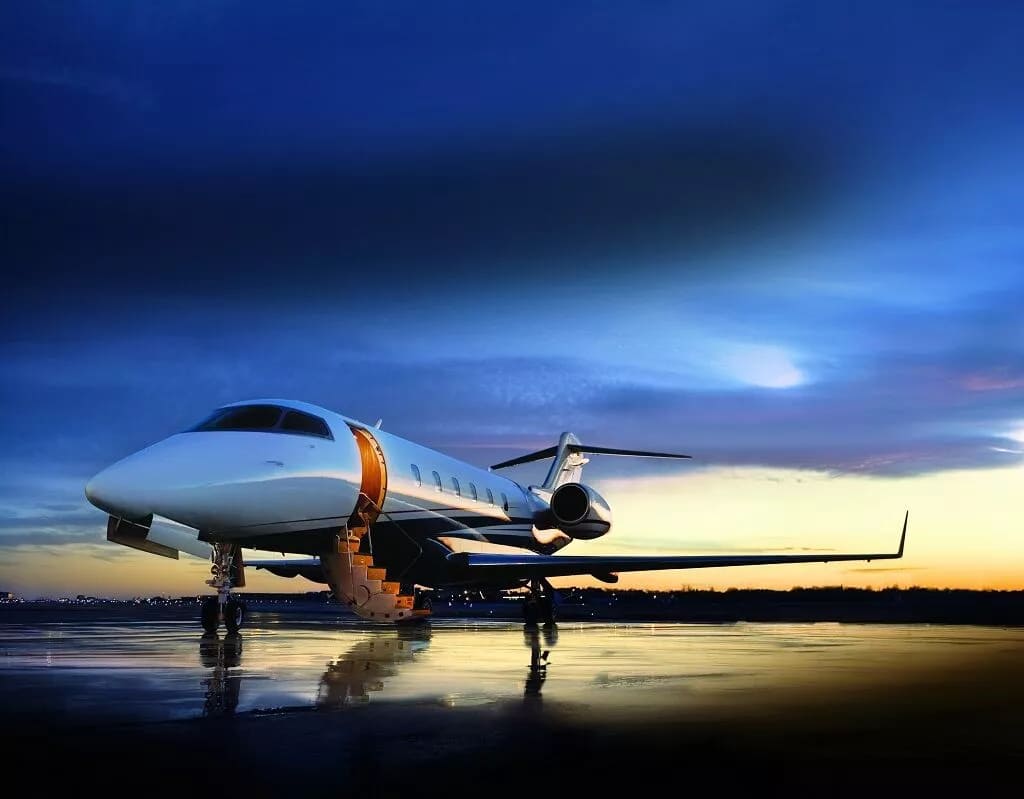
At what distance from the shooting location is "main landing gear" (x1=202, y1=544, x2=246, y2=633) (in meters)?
16.8

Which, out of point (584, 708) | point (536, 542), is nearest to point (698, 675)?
point (584, 708)

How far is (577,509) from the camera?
90.0 feet

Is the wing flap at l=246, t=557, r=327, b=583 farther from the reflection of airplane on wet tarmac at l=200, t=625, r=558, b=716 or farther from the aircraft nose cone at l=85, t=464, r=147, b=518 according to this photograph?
the aircraft nose cone at l=85, t=464, r=147, b=518

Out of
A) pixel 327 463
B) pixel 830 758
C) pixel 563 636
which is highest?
pixel 327 463

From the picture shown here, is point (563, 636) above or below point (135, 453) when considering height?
below

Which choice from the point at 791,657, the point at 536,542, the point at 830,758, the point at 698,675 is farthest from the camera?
the point at 536,542

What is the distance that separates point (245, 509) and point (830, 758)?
1198 centimetres

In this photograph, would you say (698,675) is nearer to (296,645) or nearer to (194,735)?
(194,735)

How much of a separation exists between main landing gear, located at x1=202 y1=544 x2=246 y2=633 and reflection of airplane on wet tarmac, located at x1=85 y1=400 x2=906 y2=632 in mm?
21

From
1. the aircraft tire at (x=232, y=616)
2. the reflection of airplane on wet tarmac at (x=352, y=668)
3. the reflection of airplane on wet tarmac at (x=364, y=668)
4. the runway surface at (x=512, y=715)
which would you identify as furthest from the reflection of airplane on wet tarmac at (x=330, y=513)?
the runway surface at (x=512, y=715)

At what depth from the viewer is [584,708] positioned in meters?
7.68

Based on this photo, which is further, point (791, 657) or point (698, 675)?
point (791, 657)

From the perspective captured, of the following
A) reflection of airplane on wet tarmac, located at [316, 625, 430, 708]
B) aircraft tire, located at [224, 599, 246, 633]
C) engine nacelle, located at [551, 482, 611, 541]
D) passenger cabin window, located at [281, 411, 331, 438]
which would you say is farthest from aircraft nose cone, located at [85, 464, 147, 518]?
engine nacelle, located at [551, 482, 611, 541]

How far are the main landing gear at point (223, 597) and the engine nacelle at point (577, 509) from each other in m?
11.7
